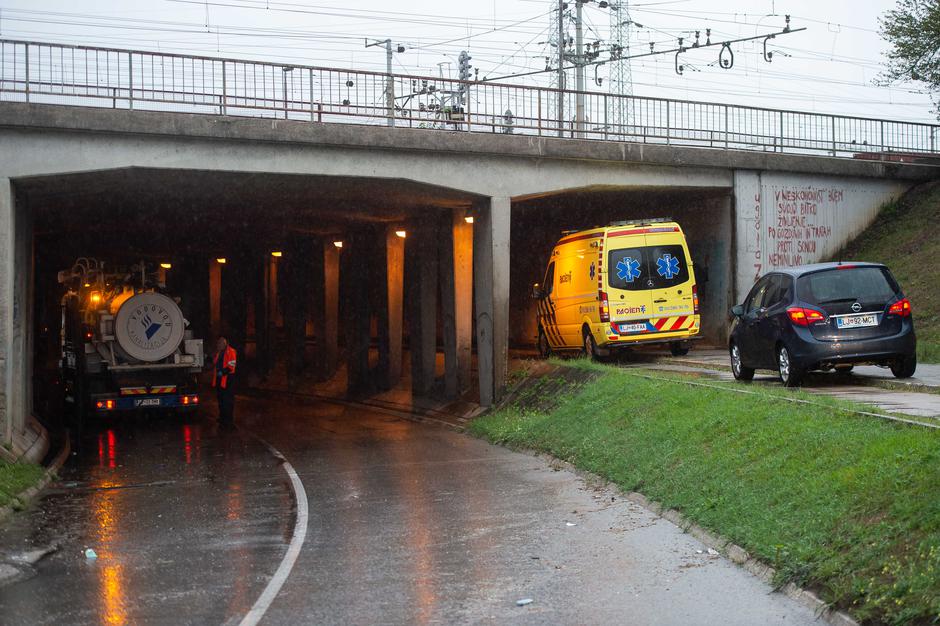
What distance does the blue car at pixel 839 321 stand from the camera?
14.8m

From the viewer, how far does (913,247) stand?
88.5 ft

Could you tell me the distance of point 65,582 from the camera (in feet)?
29.2

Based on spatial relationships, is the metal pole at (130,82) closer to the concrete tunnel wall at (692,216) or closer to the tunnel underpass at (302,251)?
the tunnel underpass at (302,251)

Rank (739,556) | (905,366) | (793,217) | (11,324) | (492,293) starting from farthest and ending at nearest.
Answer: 1. (793,217)
2. (492,293)
3. (11,324)
4. (905,366)
5. (739,556)

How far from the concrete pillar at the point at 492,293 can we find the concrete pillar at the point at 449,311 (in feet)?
7.35

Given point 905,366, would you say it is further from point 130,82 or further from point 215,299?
point 215,299

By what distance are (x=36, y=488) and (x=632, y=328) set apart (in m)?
12.2

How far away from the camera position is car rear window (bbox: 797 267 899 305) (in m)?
15.0

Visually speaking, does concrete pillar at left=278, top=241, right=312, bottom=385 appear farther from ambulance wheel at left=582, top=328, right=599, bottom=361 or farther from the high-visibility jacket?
ambulance wheel at left=582, top=328, right=599, bottom=361

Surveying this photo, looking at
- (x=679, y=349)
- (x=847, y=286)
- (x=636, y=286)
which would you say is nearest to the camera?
(x=847, y=286)

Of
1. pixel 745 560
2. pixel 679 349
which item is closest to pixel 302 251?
pixel 679 349

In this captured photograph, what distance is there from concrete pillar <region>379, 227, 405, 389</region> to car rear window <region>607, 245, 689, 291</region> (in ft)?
26.8

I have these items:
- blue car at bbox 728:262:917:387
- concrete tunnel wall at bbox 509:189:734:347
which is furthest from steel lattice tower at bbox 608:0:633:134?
blue car at bbox 728:262:917:387

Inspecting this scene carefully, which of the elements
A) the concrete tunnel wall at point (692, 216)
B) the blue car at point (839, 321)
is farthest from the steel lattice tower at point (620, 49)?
the blue car at point (839, 321)
